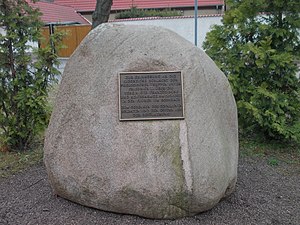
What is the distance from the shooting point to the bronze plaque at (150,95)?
10.3 feet

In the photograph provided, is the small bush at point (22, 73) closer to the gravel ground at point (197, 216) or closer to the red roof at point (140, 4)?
the gravel ground at point (197, 216)

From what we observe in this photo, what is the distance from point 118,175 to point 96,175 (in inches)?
7.9

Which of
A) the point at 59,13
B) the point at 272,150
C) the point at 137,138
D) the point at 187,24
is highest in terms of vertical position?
the point at 59,13

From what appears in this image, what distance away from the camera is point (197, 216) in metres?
3.17

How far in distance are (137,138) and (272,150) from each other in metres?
2.99

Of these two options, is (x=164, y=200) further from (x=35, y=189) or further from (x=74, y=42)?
(x=74, y=42)

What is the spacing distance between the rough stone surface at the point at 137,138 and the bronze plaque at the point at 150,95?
55mm

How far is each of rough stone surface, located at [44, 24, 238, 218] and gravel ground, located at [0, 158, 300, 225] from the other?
0.32 feet

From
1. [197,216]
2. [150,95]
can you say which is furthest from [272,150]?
[150,95]

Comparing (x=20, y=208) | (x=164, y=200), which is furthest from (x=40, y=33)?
(x=164, y=200)

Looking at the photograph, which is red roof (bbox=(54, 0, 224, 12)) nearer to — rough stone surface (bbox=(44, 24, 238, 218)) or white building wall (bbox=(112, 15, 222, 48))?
white building wall (bbox=(112, 15, 222, 48))

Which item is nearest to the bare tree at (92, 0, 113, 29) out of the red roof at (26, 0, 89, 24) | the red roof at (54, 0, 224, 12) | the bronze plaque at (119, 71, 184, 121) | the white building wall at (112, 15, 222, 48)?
the bronze plaque at (119, 71, 184, 121)

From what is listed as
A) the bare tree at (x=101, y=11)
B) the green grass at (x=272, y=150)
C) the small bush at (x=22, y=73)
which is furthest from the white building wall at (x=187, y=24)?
the small bush at (x=22, y=73)

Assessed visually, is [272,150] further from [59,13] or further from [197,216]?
[59,13]
